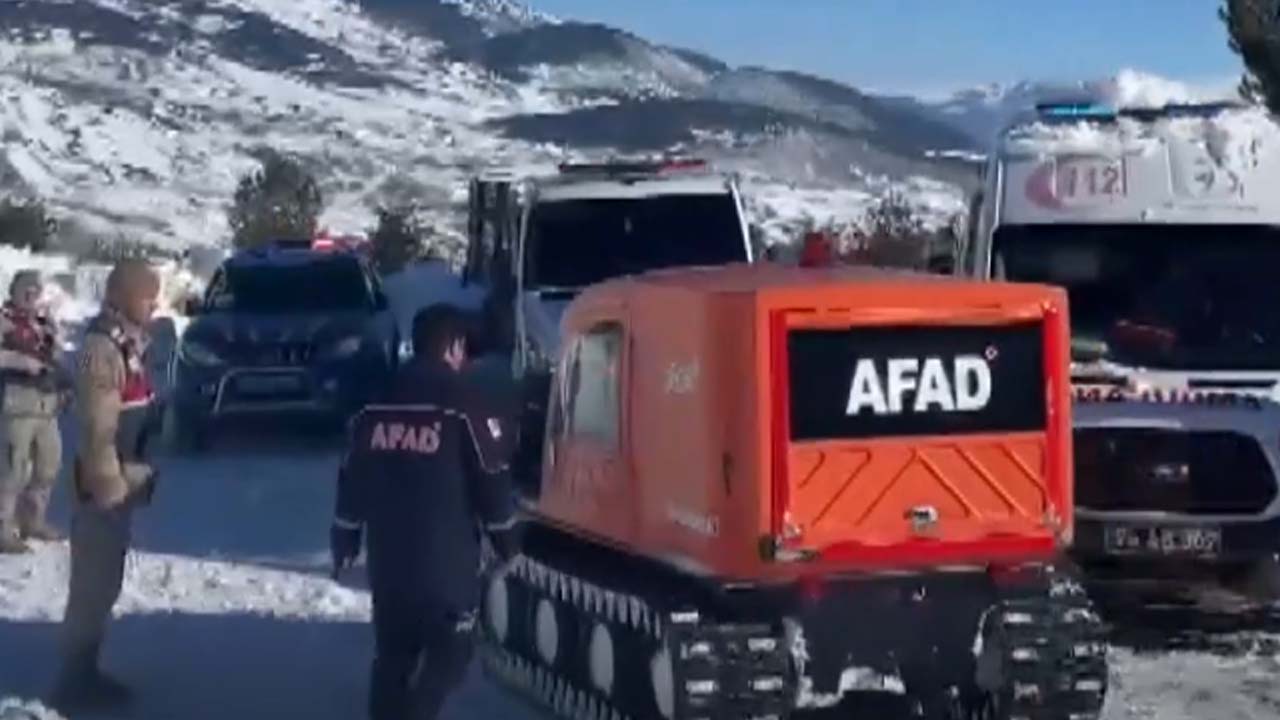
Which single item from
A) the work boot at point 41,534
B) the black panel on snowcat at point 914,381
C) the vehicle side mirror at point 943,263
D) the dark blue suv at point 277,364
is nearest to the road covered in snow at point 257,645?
the work boot at point 41,534

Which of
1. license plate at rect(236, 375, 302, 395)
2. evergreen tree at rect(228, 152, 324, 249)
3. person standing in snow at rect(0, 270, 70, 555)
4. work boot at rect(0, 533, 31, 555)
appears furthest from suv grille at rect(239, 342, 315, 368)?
evergreen tree at rect(228, 152, 324, 249)

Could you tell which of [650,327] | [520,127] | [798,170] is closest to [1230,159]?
[650,327]

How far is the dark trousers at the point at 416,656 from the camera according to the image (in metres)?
9.55

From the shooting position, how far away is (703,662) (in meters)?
9.29

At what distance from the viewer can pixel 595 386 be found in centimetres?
1064

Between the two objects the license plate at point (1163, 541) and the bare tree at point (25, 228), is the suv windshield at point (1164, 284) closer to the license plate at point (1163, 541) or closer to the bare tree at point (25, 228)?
the license plate at point (1163, 541)

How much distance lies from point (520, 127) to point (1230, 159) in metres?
138

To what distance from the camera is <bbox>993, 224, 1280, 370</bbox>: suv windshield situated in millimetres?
13172

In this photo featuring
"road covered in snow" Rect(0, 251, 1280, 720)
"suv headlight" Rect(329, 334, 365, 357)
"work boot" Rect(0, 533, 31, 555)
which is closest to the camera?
"road covered in snow" Rect(0, 251, 1280, 720)

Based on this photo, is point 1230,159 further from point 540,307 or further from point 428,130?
point 428,130

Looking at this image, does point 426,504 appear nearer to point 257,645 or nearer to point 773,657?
point 773,657

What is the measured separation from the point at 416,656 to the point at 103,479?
2.01 metres

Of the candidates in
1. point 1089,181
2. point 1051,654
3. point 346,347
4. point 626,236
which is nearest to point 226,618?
point 1089,181

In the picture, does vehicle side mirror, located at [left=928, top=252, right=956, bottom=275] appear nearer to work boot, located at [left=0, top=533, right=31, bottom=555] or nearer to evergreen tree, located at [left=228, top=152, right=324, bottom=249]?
work boot, located at [left=0, top=533, right=31, bottom=555]
